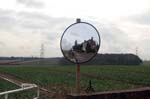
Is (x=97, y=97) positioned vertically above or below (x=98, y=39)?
below

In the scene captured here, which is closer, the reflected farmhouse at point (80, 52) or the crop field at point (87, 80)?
the reflected farmhouse at point (80, 52)

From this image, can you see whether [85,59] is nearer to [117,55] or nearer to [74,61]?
[74,61]

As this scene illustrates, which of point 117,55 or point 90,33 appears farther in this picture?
point 117,55

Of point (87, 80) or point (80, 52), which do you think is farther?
point (87, 80)

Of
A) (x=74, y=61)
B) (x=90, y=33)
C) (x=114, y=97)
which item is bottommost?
(x=114, y=97)

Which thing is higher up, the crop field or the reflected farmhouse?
the reflected farmhouse

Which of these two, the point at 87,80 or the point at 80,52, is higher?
the point at 80,52

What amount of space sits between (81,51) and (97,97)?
2.58 feet

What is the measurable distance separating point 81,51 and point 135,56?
121307mm

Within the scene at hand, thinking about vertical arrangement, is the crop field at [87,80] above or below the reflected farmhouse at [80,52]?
below

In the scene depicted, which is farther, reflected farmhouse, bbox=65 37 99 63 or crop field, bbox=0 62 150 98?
crop field, bbox=0 62 150 98

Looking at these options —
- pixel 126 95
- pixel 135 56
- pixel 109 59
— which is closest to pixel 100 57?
pixel 109 59

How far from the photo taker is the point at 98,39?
6527 mm

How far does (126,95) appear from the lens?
21.4ft
